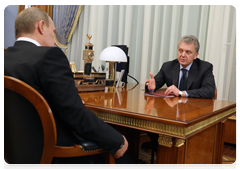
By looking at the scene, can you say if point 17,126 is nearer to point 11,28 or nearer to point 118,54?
point 118,54

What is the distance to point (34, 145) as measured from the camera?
3.61ft

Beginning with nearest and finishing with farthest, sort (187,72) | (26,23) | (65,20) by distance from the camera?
(26,23)
(187,72)
(65,20)

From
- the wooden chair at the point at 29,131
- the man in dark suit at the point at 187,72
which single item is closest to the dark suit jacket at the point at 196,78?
the man in dark suit at the point at 187,72

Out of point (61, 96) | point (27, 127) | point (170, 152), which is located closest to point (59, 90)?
point (61, 96)

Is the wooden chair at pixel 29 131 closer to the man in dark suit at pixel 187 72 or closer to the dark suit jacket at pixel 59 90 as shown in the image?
the dark suit jacket at pixel 59 90

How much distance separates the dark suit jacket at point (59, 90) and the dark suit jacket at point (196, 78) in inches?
57.7

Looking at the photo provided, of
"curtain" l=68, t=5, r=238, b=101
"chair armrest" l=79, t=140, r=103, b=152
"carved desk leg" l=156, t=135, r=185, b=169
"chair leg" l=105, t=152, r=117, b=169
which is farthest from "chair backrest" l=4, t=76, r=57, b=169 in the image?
"curtain" l=68, t=5, r=238, b=101

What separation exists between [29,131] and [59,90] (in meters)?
0.23

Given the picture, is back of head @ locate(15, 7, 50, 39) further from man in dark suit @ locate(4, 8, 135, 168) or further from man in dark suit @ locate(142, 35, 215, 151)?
man in dark suit @ locate(142, 35, 215, 151)

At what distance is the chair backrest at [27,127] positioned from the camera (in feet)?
3.29

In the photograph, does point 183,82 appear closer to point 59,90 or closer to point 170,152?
point 170,152

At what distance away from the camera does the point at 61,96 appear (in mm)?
1101
